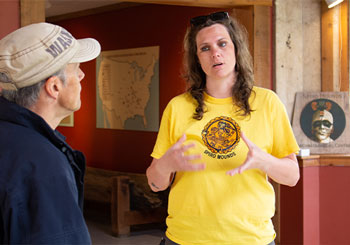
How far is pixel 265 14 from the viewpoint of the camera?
190 inches

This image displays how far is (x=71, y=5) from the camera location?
834 centimetres

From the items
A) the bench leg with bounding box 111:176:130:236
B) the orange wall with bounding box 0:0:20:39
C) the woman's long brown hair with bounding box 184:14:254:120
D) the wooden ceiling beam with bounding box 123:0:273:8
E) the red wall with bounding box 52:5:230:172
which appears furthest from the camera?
the red wall with bounding box 52:5:230:172

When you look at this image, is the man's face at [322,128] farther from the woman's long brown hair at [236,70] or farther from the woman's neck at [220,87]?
the woman's neck at [220,87]

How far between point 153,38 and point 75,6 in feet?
6.17

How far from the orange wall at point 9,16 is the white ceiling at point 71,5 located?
13.4ft

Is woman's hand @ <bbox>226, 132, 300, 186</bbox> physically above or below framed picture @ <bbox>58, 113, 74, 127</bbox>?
below

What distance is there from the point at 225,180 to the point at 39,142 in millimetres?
1043

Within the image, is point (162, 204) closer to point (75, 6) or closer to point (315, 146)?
point (315, 146)

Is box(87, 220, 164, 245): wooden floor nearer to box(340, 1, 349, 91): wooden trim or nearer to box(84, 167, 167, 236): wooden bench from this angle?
box(84, 167, 167, 236): wooden bench

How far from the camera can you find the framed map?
7328mm

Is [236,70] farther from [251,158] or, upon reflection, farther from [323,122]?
[323,122]

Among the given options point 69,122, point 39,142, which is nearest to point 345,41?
point 39,142

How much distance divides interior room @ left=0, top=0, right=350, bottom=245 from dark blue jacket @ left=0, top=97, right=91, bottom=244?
2.88 metres

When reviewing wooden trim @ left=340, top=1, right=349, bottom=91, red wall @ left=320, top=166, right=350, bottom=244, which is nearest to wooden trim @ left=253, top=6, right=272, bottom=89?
wooden trim @ left=340, top=1, right=349, bottom=91
